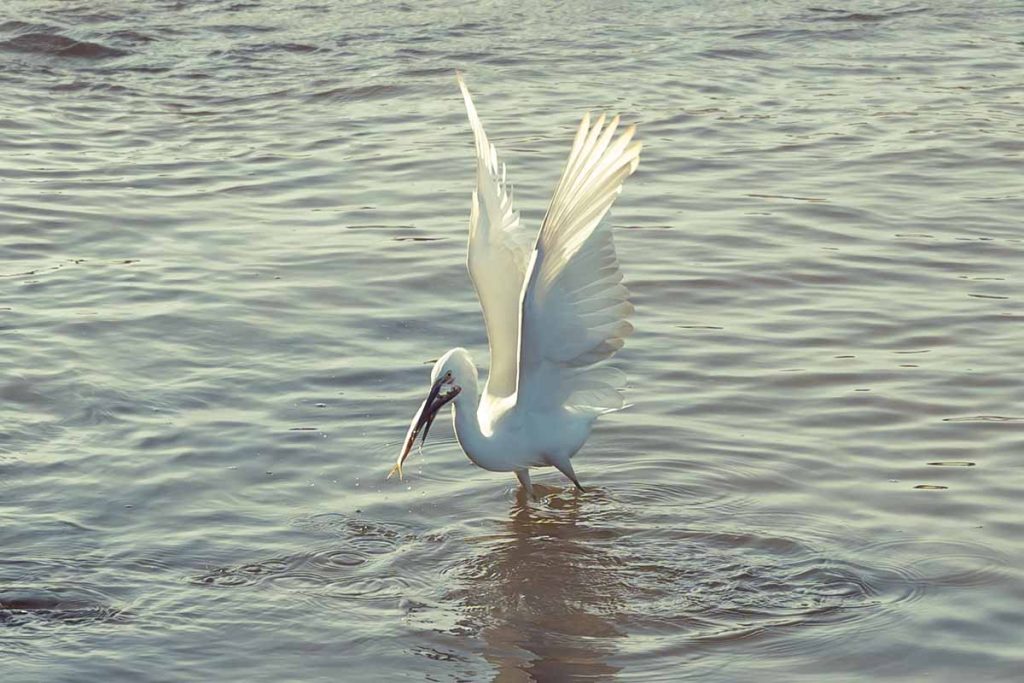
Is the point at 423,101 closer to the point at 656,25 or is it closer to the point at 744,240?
the point at 656,25

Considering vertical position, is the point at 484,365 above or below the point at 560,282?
below

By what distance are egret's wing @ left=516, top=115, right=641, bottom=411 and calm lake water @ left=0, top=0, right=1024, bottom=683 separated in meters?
0.52

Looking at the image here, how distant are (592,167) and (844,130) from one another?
22.2ft

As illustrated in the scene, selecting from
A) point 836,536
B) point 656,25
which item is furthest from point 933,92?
point 836,536

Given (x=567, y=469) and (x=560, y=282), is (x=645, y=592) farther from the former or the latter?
(x=560, y=282)

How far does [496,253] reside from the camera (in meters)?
6.68

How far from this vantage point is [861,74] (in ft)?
44.3

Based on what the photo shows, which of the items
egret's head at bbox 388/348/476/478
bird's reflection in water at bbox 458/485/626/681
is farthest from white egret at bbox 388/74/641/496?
bird's reflection in water at bbox 458/485/626/681

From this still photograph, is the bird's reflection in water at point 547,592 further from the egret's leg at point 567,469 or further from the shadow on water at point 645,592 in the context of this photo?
the egret's leg at point 567,469

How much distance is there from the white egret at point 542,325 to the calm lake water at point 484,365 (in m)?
0.35

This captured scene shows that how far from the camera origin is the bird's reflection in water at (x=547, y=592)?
17.3ft

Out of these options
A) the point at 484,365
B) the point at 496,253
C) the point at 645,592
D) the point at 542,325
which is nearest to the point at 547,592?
the point at 645,592

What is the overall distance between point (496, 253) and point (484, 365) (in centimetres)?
147

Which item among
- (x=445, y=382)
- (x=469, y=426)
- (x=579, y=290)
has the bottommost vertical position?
(x=469, y=426)
